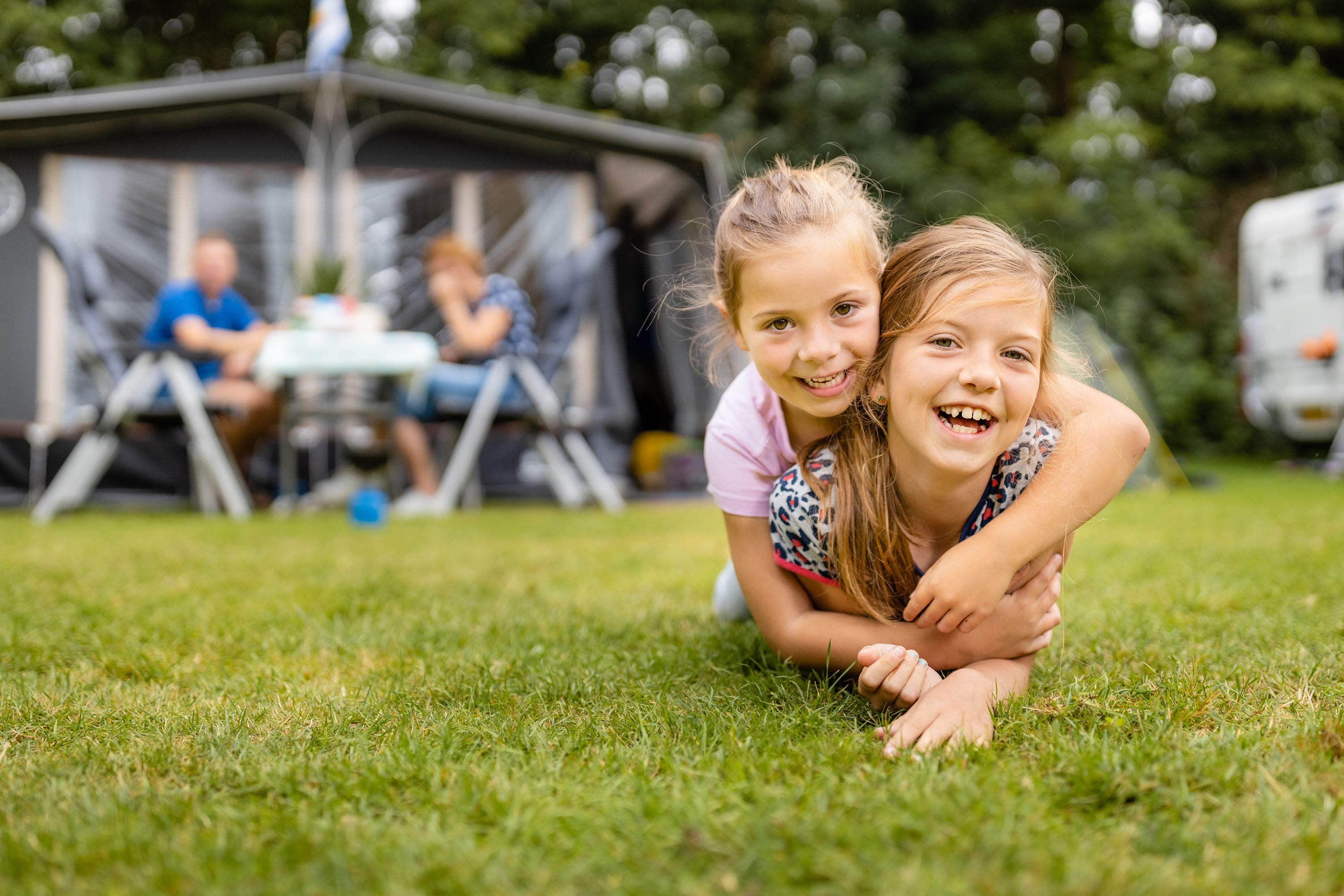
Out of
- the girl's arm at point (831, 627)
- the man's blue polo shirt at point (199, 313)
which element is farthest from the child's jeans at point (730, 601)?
the man's blue polo shirt at point (199, 313)

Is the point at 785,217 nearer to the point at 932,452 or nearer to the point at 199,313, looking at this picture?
the point at 932,452

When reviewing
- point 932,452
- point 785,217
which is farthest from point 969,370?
point 785,217

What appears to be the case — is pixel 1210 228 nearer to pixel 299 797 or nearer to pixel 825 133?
pixel 825 133

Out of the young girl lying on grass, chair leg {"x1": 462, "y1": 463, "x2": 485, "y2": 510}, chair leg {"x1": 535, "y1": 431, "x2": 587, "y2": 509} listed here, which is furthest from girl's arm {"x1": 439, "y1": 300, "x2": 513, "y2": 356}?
the young girl lying on grass

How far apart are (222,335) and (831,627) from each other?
4427 millimetres

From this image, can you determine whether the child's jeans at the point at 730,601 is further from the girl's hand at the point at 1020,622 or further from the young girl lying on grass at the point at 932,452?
the girl's hand at the point at 1020,622

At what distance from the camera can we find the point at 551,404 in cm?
520

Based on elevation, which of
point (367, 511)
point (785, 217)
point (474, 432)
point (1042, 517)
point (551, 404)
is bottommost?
point (367, 511)

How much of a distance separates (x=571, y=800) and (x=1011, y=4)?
47.4ft

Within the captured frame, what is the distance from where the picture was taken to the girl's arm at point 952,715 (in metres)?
1.29

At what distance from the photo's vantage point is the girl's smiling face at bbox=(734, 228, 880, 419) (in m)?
1.50

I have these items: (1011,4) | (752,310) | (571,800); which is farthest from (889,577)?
(1011,4)

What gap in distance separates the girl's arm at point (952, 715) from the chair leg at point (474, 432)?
3828mm

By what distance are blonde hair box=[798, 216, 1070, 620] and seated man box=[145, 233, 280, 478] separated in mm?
4076
